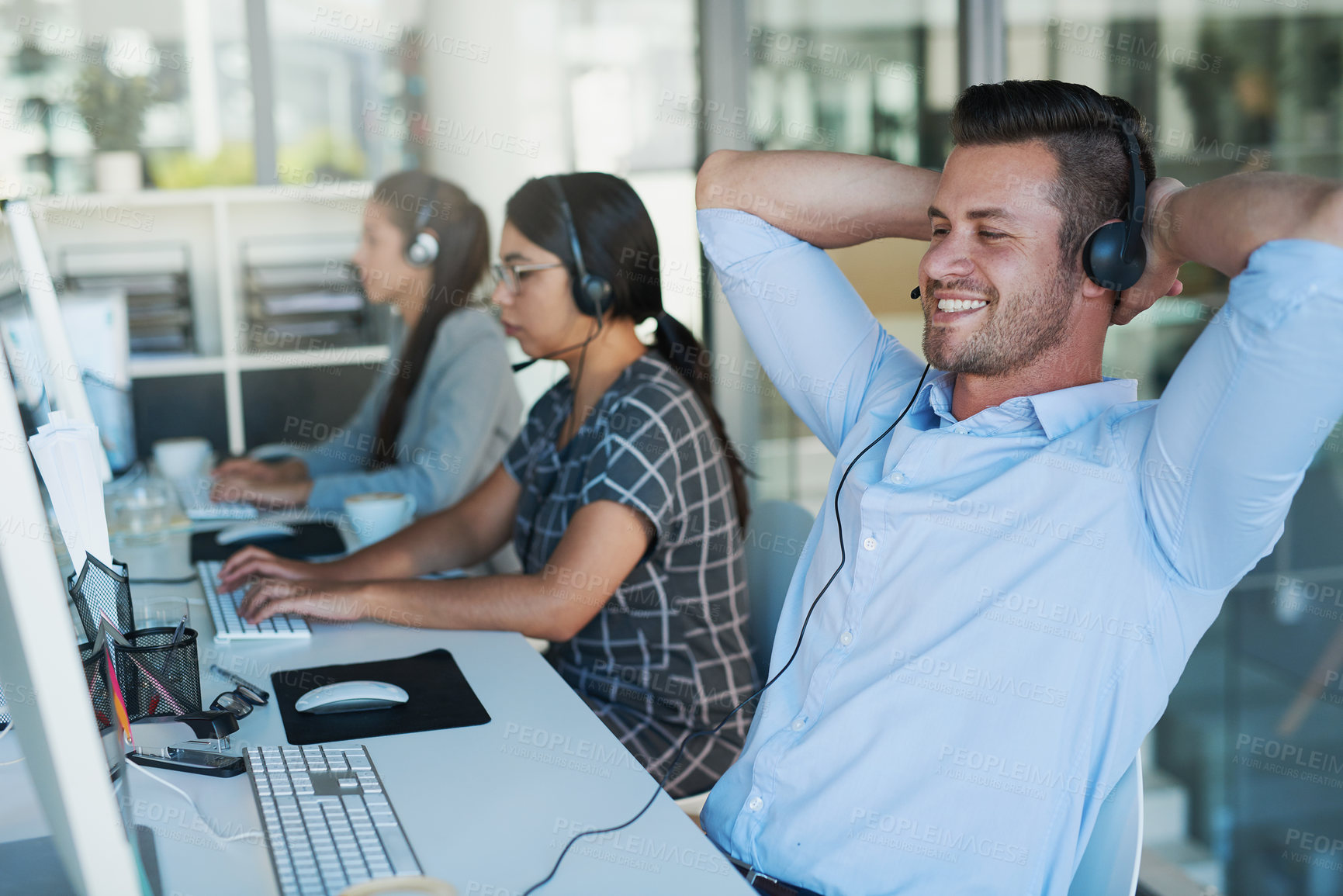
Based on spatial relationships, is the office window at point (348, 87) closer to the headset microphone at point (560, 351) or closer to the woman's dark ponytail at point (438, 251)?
the woman's dark ponytail at point (438, 251)

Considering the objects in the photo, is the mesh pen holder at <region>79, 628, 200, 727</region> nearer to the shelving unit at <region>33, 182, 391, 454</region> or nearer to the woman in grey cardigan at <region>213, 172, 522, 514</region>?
the woman in grey cardigan at <region>213, 172, 522, 514</region>

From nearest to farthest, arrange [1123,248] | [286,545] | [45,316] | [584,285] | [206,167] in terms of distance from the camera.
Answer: [1123,248]
[45,316]
[584,285]
[286,545]
[206,167]

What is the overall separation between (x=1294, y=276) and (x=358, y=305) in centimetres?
284

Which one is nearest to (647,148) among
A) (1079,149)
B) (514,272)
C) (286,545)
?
(514,272)

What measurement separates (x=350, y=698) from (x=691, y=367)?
83 centimetres

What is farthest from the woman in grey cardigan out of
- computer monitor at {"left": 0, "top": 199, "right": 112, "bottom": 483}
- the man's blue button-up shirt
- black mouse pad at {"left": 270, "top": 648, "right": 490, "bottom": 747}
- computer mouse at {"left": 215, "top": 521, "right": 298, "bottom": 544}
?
the man's blue button-up shirt

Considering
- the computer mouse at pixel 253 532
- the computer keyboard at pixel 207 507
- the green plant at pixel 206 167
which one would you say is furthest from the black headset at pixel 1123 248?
the green plant at pixel 206 167

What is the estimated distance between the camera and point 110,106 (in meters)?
3.65

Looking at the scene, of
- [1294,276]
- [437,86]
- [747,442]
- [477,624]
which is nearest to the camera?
[1294,276]

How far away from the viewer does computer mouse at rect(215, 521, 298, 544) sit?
200 cm

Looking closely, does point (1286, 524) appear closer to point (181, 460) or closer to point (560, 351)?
point (560, 351)

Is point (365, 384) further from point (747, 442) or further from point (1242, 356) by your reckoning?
point (1242, 356)

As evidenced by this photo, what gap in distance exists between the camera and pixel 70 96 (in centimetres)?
363

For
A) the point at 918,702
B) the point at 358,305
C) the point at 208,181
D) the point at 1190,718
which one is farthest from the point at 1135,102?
the point at 208,181
